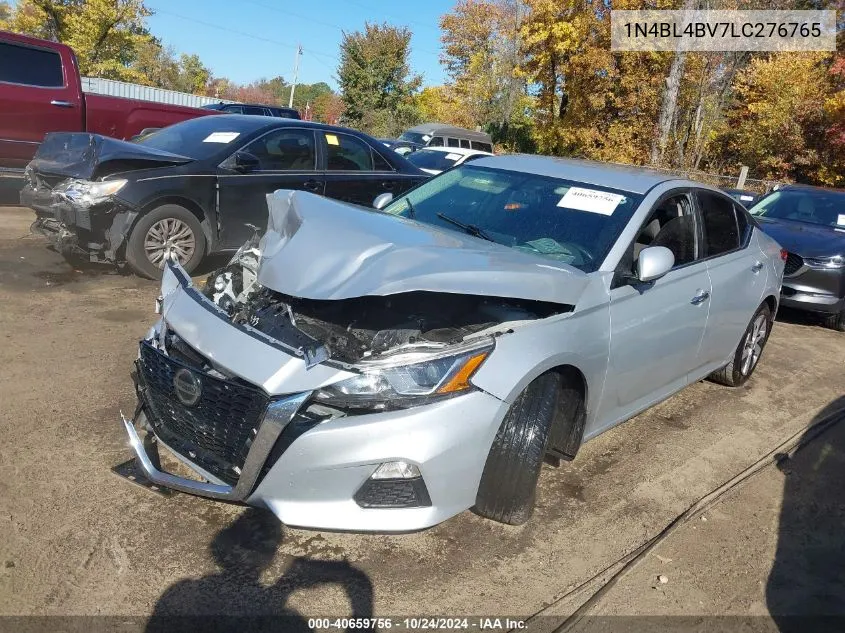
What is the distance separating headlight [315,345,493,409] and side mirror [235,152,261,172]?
4.45m

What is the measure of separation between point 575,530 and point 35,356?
3507 mm

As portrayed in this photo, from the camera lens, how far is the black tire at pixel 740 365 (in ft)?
17.2

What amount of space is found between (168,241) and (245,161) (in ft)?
3.38

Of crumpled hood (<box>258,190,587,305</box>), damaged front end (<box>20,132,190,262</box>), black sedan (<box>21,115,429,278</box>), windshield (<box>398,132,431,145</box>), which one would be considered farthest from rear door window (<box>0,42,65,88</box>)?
windshield (<box>398,132,431,145</box>)

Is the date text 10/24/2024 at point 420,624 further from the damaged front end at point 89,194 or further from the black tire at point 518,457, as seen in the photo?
the damaged front end at point 89,194

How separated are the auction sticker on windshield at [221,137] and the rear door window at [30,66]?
3.97 metres

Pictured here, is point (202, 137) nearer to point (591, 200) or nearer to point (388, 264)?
point (591, 200)

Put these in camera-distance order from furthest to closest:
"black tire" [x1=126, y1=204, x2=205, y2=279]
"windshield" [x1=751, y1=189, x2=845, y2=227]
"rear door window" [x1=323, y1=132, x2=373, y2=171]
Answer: "windshield" [x1=751, y1=189, x2=845, y2=227], "rear door window" [x1=323, y1=132, x2=373, y2=171], "black tire" [x1=126, y1=204, x2=205, y2=279]

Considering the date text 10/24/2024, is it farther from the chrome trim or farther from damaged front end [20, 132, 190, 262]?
damaged front end [20, 132, 190, 262]

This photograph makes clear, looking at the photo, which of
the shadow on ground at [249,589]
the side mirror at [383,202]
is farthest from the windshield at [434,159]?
the shadow on ground at [249,589]

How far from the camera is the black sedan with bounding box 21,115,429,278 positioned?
6035 mm

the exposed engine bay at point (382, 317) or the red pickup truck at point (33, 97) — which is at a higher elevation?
the red pickup truck at point (33, 97)

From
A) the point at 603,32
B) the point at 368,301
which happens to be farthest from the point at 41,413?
the point at 603,32

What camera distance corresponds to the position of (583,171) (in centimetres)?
432
